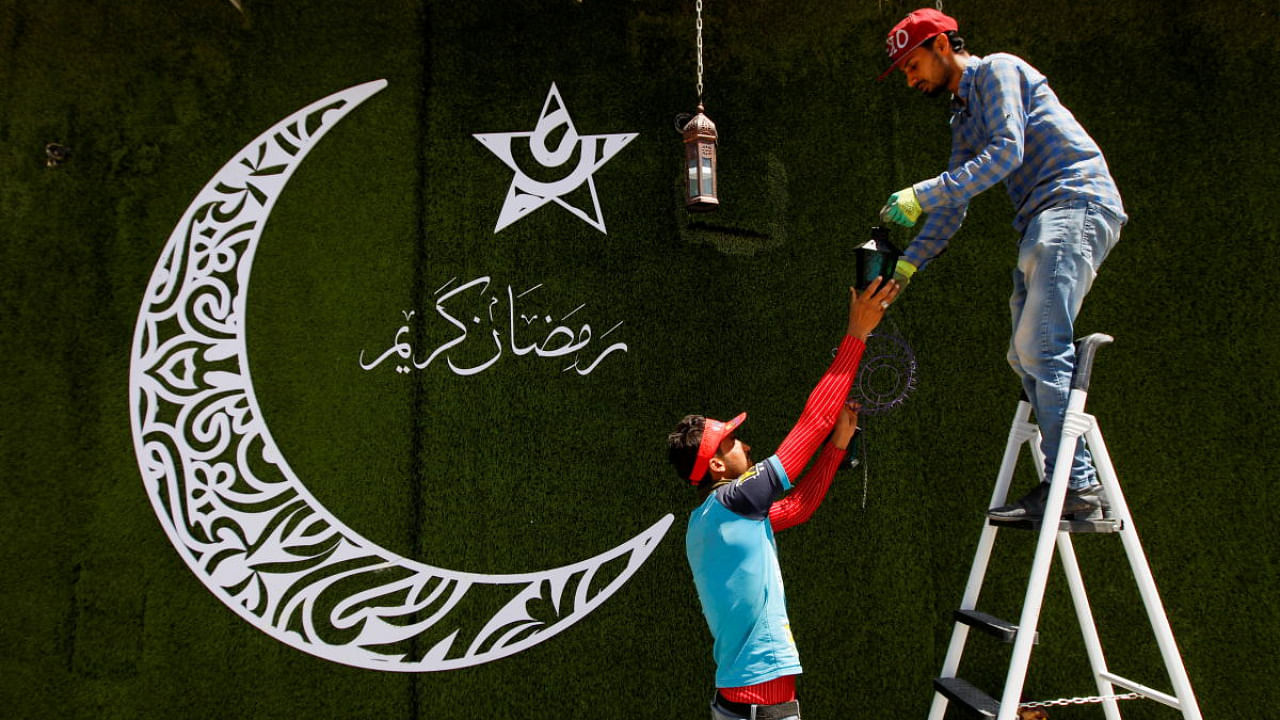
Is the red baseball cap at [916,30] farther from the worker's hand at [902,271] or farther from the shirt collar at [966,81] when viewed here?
the worker's hand at [902,271]

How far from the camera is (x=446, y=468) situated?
2857 mm

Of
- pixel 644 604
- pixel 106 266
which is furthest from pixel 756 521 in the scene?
pixel 106 266

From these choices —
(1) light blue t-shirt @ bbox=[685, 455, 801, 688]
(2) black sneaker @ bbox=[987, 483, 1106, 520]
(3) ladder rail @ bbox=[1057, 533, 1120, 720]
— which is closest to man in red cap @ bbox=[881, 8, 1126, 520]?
(2) black sneaker @ bbox=[987, 483, 1106, 520]

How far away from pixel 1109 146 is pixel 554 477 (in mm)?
2492

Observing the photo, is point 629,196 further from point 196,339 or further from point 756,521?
point 196,339

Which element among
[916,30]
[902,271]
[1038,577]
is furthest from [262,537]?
[916,30]

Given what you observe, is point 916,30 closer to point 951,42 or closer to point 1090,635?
point 951,42

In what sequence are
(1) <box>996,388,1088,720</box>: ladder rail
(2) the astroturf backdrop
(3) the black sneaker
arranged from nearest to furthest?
1. (1) <box>996,388,1088,720</box>: ladder rail
2. (3) the black sneaker
3. (2) the astroturf backdrop

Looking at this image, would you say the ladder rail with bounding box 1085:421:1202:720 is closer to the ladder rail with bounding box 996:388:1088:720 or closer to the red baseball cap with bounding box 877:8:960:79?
the ladder rail with bounding box 996:388:1088:720

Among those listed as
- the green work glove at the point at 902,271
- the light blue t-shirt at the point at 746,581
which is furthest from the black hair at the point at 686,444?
the green work glove at the point at 902,271

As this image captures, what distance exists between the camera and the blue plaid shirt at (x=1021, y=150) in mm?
1984

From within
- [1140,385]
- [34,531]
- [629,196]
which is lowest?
[34,531]

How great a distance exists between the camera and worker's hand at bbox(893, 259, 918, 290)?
2166mm

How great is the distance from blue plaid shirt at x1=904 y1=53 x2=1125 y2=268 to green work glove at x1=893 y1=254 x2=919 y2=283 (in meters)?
0.18
